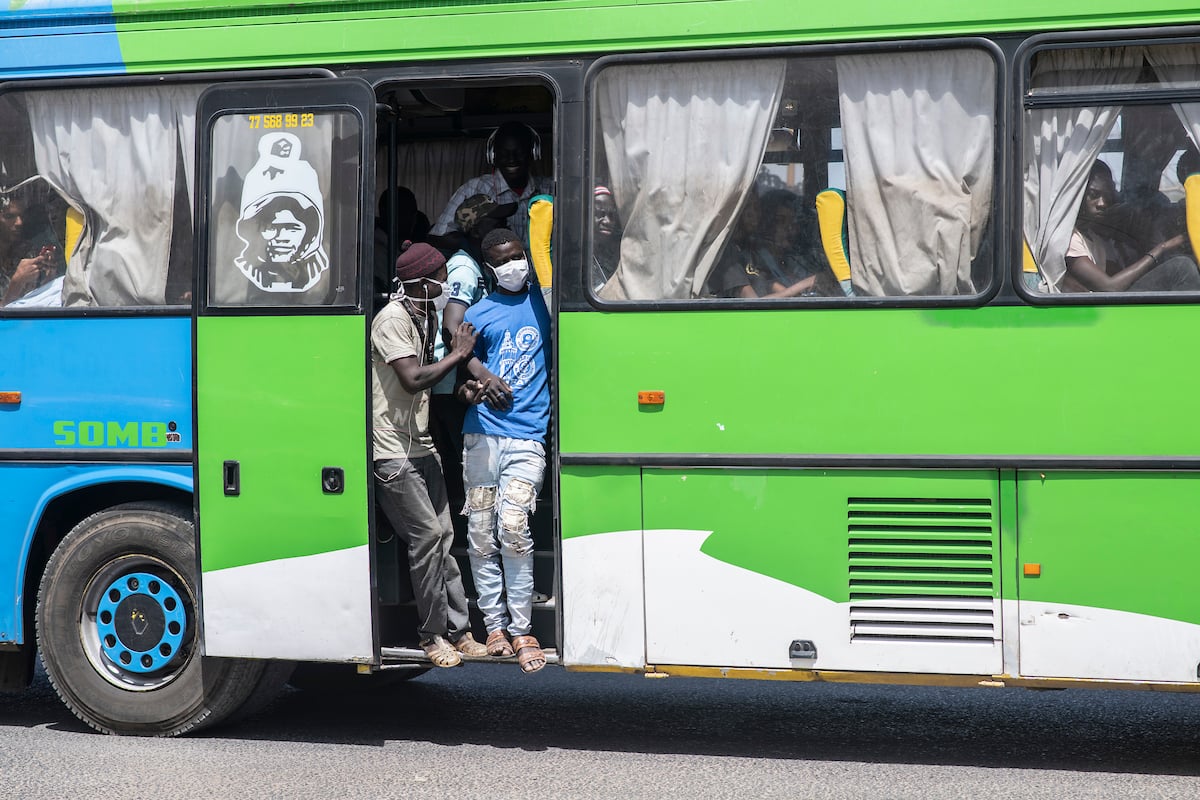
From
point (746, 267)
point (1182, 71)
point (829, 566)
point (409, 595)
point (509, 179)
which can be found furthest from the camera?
point (509, 179)

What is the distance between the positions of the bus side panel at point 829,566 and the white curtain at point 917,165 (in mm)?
835

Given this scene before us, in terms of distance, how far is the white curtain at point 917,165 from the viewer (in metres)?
5.04

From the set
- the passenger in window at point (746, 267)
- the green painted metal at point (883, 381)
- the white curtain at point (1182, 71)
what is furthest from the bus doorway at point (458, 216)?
the white curtain at point (1182, 71)

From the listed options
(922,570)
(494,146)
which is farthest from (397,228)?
(922,570)

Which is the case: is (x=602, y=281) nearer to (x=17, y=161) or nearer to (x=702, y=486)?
(x=702, y=486)

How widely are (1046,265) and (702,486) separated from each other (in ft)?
5.27

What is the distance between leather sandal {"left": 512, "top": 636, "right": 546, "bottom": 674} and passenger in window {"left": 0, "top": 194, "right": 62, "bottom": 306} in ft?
8.72

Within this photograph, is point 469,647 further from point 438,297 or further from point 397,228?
point 397,228

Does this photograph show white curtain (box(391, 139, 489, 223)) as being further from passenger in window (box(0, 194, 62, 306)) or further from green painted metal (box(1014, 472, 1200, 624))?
green painted metal (box(1014, 472, 1200, 624))

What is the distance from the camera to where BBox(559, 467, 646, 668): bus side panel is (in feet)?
17.2

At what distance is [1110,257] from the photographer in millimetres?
4941

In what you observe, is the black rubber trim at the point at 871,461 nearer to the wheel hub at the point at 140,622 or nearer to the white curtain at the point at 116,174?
the wheel hub at the point at 140,622

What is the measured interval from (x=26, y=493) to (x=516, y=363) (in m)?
2.26

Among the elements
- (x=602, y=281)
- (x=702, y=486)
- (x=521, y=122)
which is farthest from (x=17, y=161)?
(x=702, y=486)
